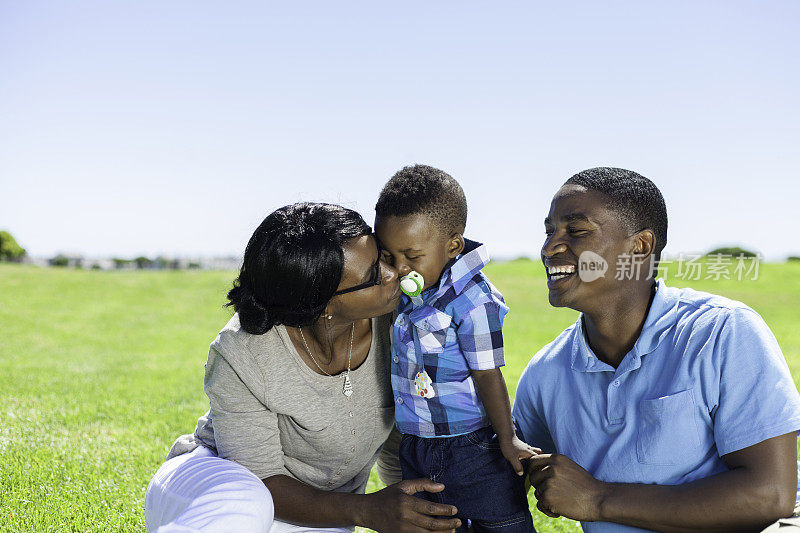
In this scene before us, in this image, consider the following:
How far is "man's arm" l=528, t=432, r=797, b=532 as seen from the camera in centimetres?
229

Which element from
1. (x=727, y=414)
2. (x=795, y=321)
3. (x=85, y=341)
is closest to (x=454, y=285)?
(x=727, y=414)

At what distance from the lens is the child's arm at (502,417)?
2.82 m

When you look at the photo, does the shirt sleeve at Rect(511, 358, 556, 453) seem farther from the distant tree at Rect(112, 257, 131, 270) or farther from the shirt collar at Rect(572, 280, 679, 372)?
the distant tree at Rect(112, 257, 131, 270)

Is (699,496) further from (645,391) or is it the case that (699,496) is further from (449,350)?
(449,350)

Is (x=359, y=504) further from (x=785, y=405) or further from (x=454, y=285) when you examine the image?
(x=785, y=405)

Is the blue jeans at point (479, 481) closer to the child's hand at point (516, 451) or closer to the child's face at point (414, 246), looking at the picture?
the child's hand at point (516, 451)

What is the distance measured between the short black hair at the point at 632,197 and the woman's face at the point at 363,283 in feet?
2.97

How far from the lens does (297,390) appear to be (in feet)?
9.47

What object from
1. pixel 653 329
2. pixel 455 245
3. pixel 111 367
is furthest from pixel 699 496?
pixel 111 367

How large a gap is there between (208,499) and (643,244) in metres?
1.96

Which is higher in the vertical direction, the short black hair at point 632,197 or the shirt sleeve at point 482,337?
the short black hair at point 632,197

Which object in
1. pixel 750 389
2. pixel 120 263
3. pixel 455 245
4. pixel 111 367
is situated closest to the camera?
pixel 750 389

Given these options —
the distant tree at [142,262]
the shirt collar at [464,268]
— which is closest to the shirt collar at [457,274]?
the shirt collar at [464,268]

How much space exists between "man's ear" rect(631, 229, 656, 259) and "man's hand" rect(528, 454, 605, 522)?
88 cm
